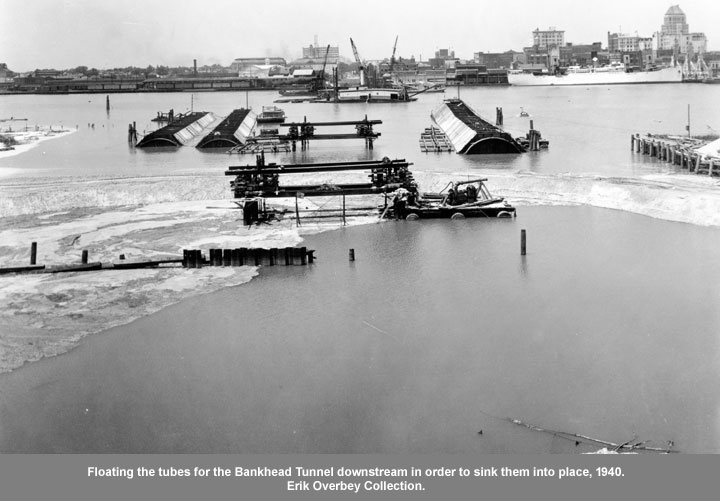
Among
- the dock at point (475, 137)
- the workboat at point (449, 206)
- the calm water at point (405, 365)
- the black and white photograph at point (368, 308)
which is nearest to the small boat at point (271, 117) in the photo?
the dock at point (475, 137)

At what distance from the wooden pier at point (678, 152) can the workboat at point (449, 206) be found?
770cm

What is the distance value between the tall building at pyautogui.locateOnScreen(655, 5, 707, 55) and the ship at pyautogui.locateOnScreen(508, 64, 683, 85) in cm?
379

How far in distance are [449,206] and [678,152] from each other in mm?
11095

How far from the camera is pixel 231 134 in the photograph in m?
43.2

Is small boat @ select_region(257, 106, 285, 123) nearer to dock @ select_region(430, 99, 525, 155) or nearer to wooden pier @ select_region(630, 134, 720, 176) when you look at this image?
dock @ select_region(430, 99, 525, 155)

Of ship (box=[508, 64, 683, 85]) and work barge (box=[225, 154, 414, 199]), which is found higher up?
ship (box=[508, 64, 683, 85])

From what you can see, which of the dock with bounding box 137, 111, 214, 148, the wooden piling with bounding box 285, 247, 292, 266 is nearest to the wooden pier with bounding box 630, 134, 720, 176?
the wooden piling with bounding box 285, 247, 292, 266

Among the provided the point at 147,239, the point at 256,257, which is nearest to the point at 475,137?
the point at 147,239

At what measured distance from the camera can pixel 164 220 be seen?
22.3 m

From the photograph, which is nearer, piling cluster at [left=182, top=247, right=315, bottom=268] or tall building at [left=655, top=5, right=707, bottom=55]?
piling cluster at [left=182, top=247, right=315, bottom=268]

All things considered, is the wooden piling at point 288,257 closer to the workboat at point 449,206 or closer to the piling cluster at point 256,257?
the piling cluster at point 256,257

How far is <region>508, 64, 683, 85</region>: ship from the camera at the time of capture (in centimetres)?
12419

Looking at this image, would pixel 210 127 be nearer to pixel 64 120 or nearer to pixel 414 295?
pixel 64 120

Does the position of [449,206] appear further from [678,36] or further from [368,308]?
[678,36]
